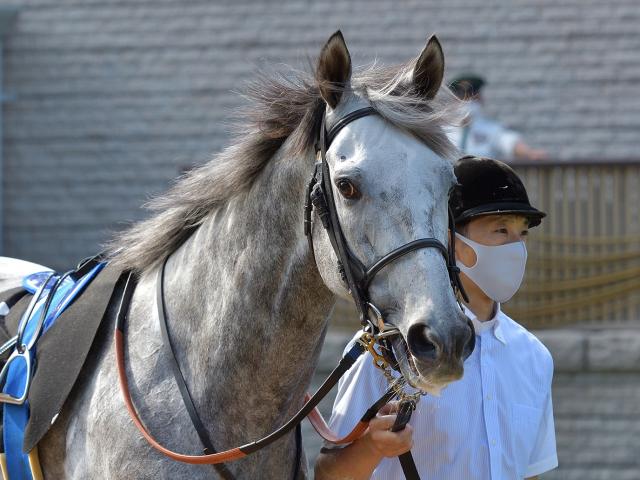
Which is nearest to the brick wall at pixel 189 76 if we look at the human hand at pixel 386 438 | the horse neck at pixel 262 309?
the horse neck at pixel 262 309

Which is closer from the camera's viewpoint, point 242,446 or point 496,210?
point 242,446

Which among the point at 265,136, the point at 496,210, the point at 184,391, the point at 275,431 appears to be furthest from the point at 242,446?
the point at 496,210

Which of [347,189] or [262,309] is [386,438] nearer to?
[262,309]

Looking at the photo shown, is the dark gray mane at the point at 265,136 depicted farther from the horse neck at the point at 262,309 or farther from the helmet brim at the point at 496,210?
the helmet brim at the point at 496,210

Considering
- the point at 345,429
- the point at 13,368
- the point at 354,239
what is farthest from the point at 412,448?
the point at 13,368

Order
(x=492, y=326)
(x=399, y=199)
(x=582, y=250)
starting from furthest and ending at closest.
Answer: (x=582, y=250) → (x=492, y=326) → (x=399, y=199)

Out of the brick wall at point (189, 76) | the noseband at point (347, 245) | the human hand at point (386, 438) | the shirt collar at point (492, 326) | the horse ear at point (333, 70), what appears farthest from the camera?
the brick wall at point (189, 76)

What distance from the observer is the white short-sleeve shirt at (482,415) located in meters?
3.58

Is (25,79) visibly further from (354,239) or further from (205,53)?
(354,239)

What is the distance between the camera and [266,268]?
3.27 metres

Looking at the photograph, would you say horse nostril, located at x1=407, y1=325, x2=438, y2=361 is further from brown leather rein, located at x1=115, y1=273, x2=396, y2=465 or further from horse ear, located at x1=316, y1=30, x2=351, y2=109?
horse ear, located at x1=316, y1=30, x2=351, y2=109

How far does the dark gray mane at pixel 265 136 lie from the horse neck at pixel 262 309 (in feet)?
0.28

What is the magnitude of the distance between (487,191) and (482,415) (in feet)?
2.49

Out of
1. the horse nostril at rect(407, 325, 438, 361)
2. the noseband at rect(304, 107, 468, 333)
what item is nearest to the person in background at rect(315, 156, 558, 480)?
the noseband at rect(304, 107, 468, 333)
